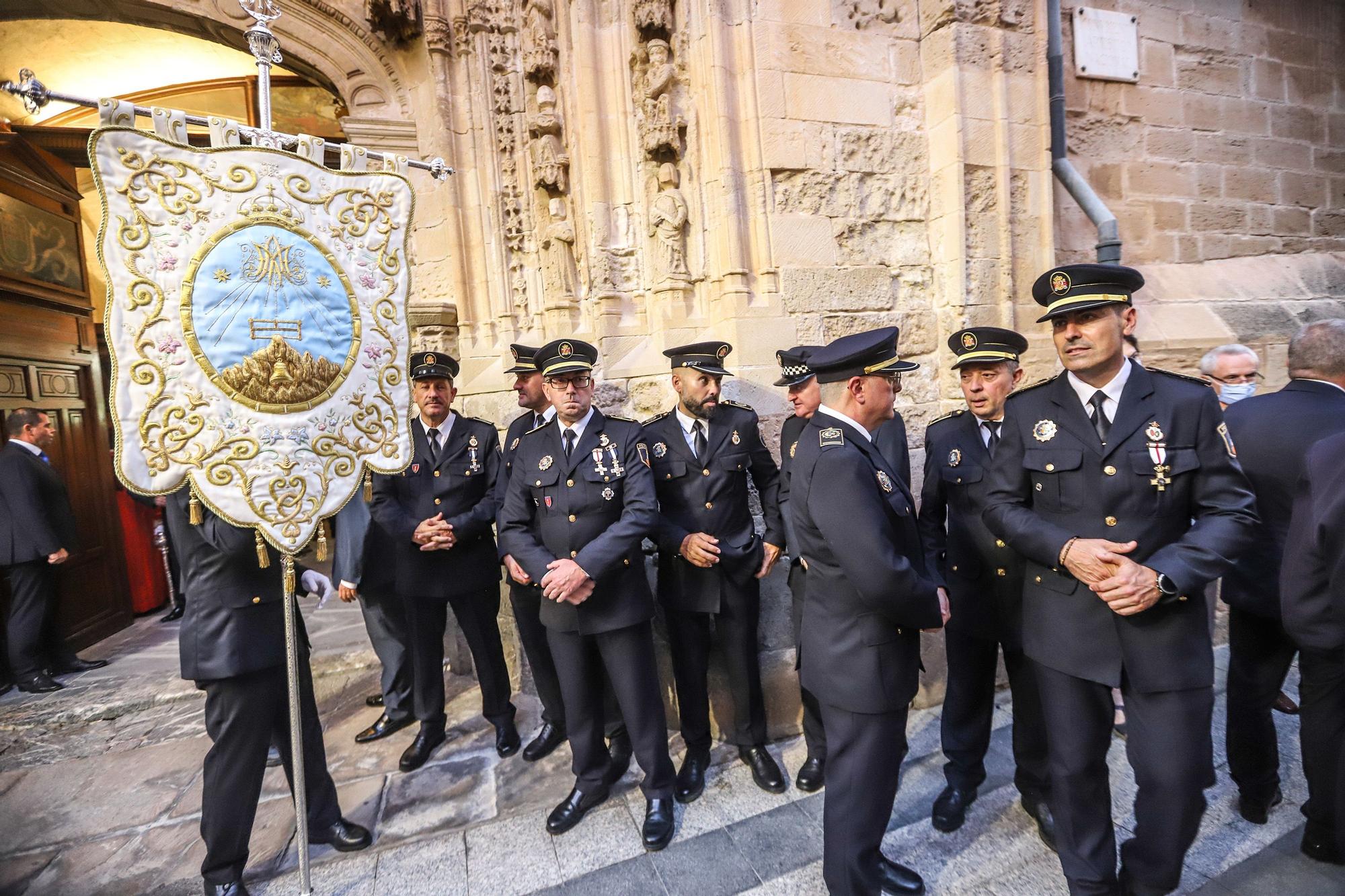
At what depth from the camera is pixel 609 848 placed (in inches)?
109

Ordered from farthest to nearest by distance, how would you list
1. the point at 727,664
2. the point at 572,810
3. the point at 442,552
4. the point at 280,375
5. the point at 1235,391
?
the point at 442,552 → the point at 1235,391 → the point at 727,664 → the point at 572,810 → the point at 280,375

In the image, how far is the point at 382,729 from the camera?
393 cm

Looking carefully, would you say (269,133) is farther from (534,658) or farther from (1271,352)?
(1271,352)

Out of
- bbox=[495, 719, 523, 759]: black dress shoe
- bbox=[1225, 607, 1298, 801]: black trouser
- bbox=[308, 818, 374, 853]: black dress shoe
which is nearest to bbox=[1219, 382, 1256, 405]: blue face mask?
bbox=[1225, 607, 1298, 801]: black trouser

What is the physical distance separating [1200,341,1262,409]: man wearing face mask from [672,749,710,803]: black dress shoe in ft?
11.1

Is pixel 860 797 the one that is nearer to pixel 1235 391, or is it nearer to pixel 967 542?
pixel 967 542

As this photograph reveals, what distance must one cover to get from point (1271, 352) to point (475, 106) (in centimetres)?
660

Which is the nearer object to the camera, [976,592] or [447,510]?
[976,592]

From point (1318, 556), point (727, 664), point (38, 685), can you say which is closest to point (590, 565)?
point (727, 664)

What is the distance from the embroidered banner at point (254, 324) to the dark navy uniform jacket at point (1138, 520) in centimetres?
247

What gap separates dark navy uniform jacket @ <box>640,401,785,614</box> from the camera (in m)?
3.25

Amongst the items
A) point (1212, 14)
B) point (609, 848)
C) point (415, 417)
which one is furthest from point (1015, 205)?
point (609, 848)

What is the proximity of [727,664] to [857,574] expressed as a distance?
153 centimetres

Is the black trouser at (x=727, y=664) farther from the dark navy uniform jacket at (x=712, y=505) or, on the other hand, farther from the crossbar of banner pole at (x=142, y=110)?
the crossbar of banner pole at (x=142, y=110)
